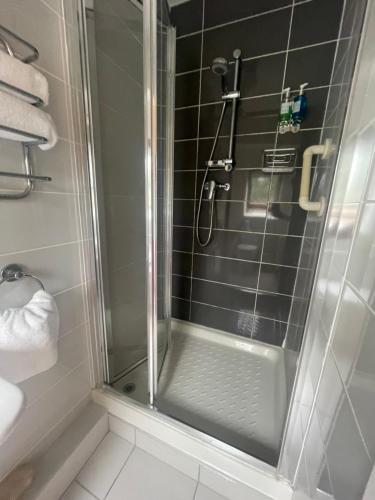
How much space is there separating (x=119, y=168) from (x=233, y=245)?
95 centimetres

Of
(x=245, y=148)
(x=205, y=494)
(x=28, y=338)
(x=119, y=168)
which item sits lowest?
(x=205, y=494)

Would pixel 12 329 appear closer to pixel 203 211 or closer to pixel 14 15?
pixel 14 15

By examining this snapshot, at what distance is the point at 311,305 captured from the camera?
0.71 meters

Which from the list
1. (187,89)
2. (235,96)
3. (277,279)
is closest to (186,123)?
(187,89)

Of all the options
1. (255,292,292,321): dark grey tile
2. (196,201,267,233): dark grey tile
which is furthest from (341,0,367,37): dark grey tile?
(255,292,292,321): dark grey tile

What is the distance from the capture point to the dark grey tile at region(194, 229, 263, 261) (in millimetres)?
1517

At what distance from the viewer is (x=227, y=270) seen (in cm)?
163

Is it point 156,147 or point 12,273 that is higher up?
point 156,147

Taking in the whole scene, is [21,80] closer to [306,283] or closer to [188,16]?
[306,283]

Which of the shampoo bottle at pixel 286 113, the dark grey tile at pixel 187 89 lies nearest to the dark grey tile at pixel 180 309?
the shampoo bottle at pixel 286 113

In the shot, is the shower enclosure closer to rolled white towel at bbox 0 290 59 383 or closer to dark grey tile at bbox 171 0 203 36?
dark grey tile at bbox 171 0 203 36

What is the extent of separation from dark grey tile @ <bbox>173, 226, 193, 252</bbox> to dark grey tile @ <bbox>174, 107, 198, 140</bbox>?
70cm

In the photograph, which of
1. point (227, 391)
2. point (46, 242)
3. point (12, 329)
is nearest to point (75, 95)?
point (46, 242)

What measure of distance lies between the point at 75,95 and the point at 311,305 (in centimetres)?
120
